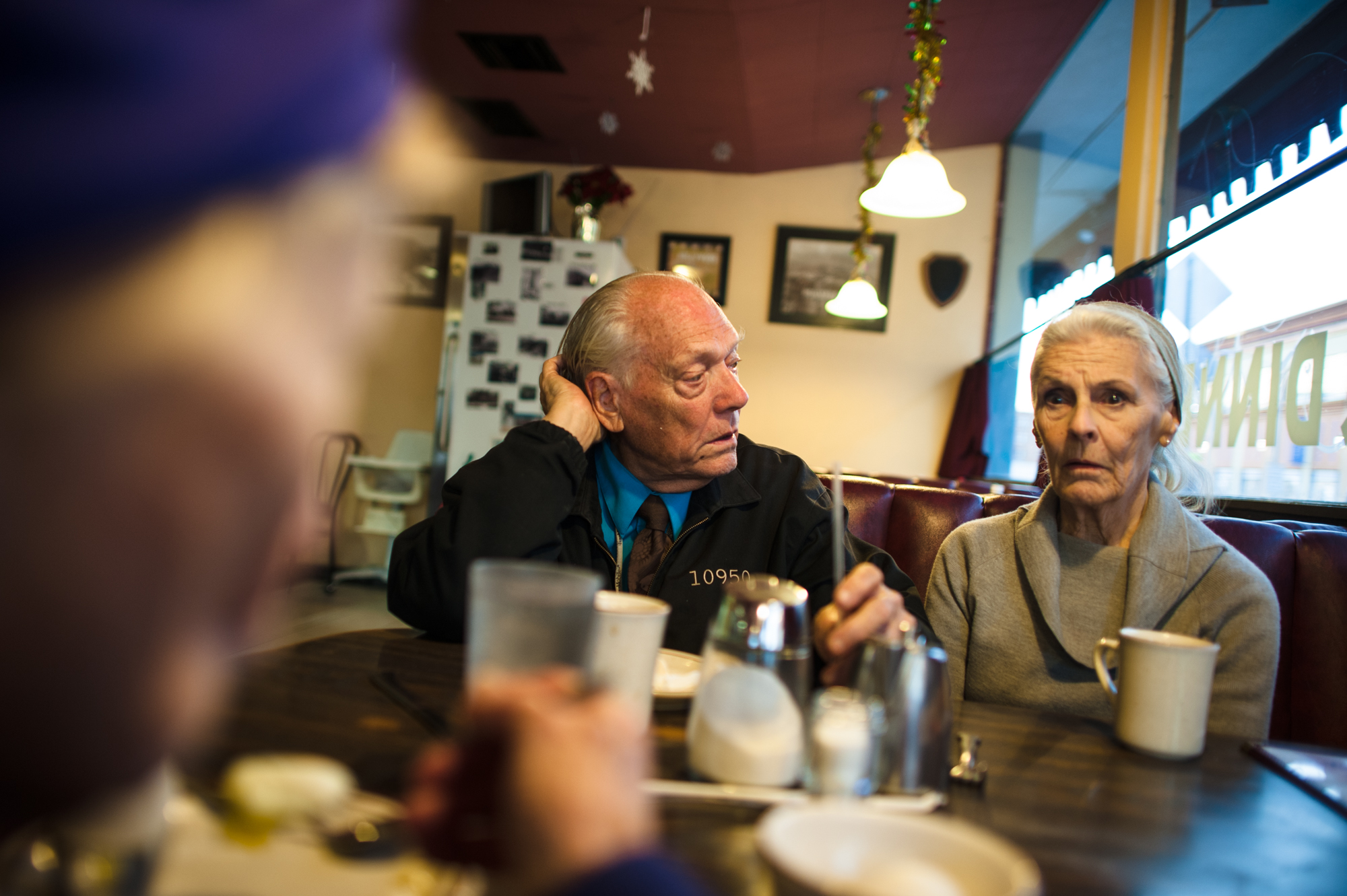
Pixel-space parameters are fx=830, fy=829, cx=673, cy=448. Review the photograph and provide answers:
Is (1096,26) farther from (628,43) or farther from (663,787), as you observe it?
(663,787)

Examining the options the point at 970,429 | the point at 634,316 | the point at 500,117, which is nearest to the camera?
the point at 634,316

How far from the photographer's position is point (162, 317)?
24 centimetres

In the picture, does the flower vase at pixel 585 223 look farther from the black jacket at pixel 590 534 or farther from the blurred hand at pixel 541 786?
the blurred hand at pixel 541 786

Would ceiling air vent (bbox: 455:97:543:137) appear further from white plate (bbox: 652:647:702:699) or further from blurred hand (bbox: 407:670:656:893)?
blurred hand (bbox: 407:670:656:893)

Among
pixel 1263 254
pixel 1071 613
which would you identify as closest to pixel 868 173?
pixel 1263 254

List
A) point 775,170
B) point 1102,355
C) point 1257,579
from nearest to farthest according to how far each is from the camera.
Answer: point 1257,579, point 1102,355, point 775,170

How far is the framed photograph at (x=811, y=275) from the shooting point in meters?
6.23

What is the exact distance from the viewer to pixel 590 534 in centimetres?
143

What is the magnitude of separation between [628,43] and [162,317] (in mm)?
4644

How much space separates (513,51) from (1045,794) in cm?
474

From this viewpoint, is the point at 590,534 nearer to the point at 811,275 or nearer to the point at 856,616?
the point at 856,616

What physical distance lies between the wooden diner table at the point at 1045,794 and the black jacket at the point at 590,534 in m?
0.25

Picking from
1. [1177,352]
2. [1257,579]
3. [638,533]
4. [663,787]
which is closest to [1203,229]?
[1177,352]

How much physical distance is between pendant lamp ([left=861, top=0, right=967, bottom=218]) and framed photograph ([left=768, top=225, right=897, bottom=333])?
298 centimetres
